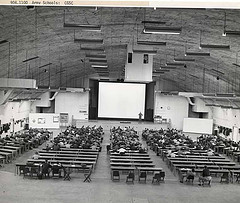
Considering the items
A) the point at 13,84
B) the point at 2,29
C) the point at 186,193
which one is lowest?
the point at 186,193

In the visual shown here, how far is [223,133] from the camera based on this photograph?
44.7m

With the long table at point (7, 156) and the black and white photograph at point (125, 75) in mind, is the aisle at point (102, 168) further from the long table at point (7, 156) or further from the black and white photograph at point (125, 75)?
the long table at point (7, 156)

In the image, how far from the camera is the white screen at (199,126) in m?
46.9

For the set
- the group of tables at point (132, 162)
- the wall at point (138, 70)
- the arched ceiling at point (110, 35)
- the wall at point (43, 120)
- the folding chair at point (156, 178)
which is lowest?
the folding chair at point (156, 178)

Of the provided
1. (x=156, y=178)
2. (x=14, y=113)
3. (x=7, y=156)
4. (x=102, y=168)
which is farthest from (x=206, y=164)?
(x=14, y=113)

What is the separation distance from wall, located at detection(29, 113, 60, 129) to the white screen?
50.8ft

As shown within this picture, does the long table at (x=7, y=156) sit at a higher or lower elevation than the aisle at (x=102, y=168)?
higher

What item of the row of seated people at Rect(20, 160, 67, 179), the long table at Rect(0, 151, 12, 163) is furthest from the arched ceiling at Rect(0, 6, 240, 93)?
the row of seated people at Rect(20, 160, 67, 179)

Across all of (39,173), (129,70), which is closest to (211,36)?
(129,70)

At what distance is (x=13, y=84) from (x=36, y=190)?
4.66 m

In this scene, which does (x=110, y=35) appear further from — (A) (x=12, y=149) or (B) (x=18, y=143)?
(B) (x=18, y=143)

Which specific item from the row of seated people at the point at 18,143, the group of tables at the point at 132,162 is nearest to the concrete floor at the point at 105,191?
the group of tables at the point at 132,162

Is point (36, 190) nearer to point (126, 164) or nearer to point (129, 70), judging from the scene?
point (126, 164)

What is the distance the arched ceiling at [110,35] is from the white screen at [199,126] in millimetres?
11763
